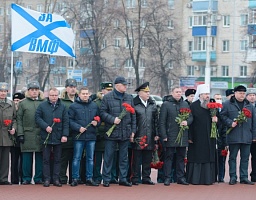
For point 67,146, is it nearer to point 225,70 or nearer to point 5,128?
point 5,128

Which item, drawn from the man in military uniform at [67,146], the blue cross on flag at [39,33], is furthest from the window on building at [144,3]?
the man in military uniform at [67,146]

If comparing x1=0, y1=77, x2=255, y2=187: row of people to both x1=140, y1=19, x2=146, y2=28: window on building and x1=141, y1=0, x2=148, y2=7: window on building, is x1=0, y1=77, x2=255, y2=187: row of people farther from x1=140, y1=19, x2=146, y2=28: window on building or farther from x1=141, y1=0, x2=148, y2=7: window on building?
x1=141, y1=0, x2=148, y2=7: window on building

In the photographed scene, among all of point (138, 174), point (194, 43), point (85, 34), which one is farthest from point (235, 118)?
point (194, 43)

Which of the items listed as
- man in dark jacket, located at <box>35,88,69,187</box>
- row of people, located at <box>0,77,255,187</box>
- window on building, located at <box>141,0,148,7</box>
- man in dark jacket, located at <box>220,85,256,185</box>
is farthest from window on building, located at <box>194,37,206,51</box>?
man in dark jacket, located at <box>35,88,69,187</box>

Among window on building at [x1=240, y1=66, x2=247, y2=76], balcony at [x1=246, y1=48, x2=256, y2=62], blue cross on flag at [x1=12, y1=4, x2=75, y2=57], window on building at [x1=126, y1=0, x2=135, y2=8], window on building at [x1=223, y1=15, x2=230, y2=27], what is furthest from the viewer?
window on building at [x1=223, y1=15, x2=230, y2=27]

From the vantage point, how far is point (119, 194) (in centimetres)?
1385

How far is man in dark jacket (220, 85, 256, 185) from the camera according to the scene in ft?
51.2

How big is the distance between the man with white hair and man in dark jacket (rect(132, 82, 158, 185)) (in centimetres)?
86

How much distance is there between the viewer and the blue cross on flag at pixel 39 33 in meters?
17.5

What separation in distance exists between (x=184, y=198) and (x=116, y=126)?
2.21 metres

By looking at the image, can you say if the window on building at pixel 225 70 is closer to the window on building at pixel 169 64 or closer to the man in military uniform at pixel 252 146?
the window on building at pixel 169 64

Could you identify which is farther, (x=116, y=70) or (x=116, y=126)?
(x=116, y=70)

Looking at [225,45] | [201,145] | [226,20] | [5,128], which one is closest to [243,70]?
[225,45]

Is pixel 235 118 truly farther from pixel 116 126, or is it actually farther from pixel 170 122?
pixel 116 126
